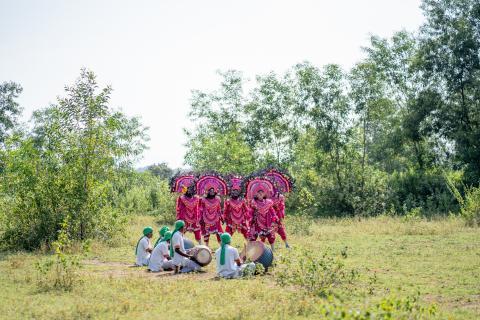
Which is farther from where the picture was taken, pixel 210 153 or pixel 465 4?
pixel 210 153

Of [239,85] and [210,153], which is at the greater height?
[239,85]

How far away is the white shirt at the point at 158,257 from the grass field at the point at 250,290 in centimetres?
24

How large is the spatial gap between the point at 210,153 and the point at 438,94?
36.3 feet

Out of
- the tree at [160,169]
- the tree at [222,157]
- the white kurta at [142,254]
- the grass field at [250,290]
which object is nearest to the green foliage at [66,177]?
the grass field at [250,290]

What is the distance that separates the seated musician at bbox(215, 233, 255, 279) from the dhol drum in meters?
0.43

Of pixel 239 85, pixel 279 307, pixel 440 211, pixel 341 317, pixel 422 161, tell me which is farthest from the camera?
pixel 239 85

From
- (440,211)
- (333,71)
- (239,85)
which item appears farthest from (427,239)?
(239,85)

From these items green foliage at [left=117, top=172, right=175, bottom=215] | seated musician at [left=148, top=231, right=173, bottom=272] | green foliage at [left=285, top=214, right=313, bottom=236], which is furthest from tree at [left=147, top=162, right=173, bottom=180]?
seated musician at [left=148, top=231, right=173, bottom=272]

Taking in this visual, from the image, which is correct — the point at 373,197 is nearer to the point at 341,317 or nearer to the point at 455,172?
the point at 455,172

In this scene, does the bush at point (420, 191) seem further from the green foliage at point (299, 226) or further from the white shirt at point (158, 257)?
the white shirt at point (158, 257)

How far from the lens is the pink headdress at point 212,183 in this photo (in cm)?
1480

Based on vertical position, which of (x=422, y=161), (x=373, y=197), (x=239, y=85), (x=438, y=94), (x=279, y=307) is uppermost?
(x=239, y=85)

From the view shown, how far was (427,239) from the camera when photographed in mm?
15867

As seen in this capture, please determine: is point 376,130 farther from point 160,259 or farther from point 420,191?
point 160,259
